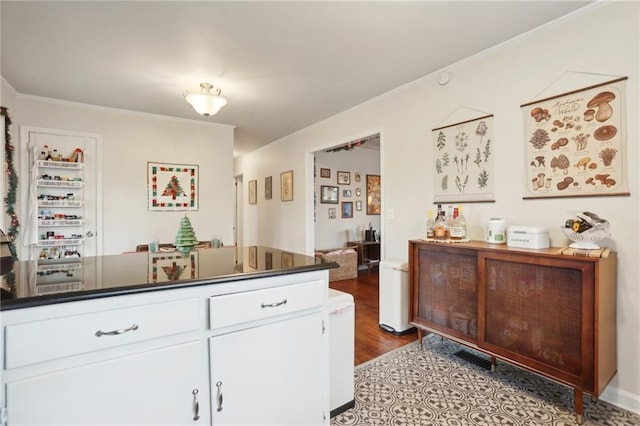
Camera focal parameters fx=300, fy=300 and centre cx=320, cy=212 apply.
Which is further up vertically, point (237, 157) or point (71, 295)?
point (237, 157)

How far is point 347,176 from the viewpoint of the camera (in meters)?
6.12

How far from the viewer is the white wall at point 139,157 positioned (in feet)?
11.8

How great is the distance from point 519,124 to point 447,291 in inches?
54.2

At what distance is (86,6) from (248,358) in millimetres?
2349

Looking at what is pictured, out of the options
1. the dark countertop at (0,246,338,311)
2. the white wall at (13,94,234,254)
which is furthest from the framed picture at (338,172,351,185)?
the dark countertop at (0,246,338,311)

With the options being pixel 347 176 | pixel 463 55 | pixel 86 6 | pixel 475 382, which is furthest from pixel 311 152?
pixel 475 382

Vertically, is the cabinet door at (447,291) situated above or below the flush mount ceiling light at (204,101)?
below

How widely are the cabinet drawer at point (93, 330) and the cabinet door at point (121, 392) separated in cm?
6

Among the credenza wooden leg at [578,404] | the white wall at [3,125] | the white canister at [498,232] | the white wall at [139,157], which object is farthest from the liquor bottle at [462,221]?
the white wall at [3,125]

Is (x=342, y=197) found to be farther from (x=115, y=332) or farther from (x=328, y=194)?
(x=115, y=332)

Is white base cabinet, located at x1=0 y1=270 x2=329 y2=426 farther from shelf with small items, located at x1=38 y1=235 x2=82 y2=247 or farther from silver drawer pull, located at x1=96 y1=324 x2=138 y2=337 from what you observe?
shelf with small items, located at x1=38 y1=235 x2=82 y2=247

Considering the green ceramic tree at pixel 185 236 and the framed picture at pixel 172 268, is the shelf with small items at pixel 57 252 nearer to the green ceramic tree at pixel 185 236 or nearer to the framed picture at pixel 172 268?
the green ceramic tree at pixel 185 236

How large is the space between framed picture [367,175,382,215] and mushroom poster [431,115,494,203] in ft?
11.6

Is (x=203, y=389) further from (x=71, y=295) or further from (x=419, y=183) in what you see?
(x=419, y=183)
